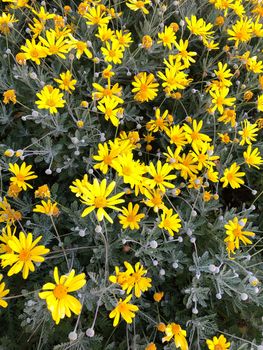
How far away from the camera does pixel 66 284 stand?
5.20ft

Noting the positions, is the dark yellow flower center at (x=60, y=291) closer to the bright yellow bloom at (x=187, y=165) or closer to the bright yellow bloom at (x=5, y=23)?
the bright yellow bloom at (x=187, y=165)

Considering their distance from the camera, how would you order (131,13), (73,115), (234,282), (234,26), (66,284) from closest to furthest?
(66,284) → (234,282) → (73,115) → (234,26) → (131,13)

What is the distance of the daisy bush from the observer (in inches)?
75.6

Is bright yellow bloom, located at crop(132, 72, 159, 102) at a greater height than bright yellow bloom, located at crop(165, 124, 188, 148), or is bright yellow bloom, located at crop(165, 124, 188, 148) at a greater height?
bright yellow bloom, located at crop(132, 72, 159, 102)

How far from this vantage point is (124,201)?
183 cm

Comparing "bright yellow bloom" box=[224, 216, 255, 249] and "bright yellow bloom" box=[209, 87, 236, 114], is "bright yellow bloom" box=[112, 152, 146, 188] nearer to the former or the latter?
"bright yellow bloom" box=[224, 216, 255, 249]

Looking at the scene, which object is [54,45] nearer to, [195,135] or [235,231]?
[195,135]

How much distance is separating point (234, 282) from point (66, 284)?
0.96m

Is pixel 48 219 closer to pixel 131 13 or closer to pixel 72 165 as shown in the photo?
pixel 72 165

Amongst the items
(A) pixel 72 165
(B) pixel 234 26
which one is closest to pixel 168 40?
(B) pixel 234 26

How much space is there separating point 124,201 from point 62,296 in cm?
48

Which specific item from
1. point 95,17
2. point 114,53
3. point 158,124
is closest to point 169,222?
point 158,124

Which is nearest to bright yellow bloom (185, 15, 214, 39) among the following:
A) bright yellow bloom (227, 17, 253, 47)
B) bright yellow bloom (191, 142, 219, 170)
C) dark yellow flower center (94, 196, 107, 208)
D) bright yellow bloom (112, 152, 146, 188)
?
bright yellow bloom (227, 17, 253, 47)

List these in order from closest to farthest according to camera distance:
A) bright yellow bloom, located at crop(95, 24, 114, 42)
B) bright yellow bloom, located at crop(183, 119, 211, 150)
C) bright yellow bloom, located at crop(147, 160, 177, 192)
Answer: bright yellow bloom, located at crop(147, 160, 177, 192) < bright yellow bloom, located at crop(183, 119, 211, 150) < bright yellow bloom, located at crop(95, 24, 114, 42)
